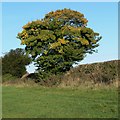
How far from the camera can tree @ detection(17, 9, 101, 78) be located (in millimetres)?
31062

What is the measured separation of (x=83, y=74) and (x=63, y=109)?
14570 mm

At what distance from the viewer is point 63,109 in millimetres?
11812

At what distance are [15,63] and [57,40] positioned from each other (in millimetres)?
10038

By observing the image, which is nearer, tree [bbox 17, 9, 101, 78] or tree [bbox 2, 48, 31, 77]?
tree [bbox 17, 9, 101, 78]

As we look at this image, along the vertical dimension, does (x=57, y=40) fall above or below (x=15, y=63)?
above

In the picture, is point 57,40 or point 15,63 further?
point 15,63

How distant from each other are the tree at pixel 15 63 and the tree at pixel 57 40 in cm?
680

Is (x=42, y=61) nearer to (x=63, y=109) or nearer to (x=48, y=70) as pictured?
(x=48, y=70)

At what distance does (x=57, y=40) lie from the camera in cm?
3125

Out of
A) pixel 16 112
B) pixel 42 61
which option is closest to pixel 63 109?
pixel 16 112

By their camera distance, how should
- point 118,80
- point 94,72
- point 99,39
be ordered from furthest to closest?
point 99,39 < point 94,72 < point 118,80

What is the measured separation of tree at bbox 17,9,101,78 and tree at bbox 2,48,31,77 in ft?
22.3

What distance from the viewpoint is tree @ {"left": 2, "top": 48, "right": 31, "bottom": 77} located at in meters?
39.3

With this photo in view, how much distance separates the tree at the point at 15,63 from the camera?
129 ft
